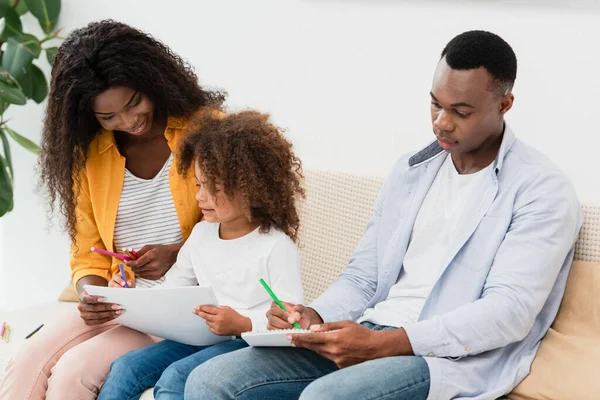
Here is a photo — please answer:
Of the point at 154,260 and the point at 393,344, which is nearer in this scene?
the point at 393,344

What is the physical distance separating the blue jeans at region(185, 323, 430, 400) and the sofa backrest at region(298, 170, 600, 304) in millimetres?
533

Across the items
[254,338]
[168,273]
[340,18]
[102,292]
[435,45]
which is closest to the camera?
[254,338]

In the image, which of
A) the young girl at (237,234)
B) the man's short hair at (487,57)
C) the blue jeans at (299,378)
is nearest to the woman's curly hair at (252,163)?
the young girl at (237,234)

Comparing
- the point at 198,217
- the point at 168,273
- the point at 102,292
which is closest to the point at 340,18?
the point at 198,217

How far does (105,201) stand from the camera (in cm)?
212

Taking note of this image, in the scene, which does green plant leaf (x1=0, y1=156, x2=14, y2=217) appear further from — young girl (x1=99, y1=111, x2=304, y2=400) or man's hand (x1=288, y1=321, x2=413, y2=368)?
man's hand (x1=288, y1=321, x2=413, y2=368)

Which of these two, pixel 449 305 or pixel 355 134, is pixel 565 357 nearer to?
pixel 449 305

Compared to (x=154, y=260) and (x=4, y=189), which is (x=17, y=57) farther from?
(x=154, y=260)

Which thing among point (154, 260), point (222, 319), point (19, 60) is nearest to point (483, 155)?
point (222, 319)

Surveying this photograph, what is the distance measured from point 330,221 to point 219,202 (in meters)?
0.43

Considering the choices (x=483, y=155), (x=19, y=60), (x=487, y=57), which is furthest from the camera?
(x=19, y=60)

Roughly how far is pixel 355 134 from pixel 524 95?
1.75 feet

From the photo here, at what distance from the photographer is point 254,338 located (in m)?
1.63

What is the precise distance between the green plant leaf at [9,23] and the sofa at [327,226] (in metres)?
1.19
